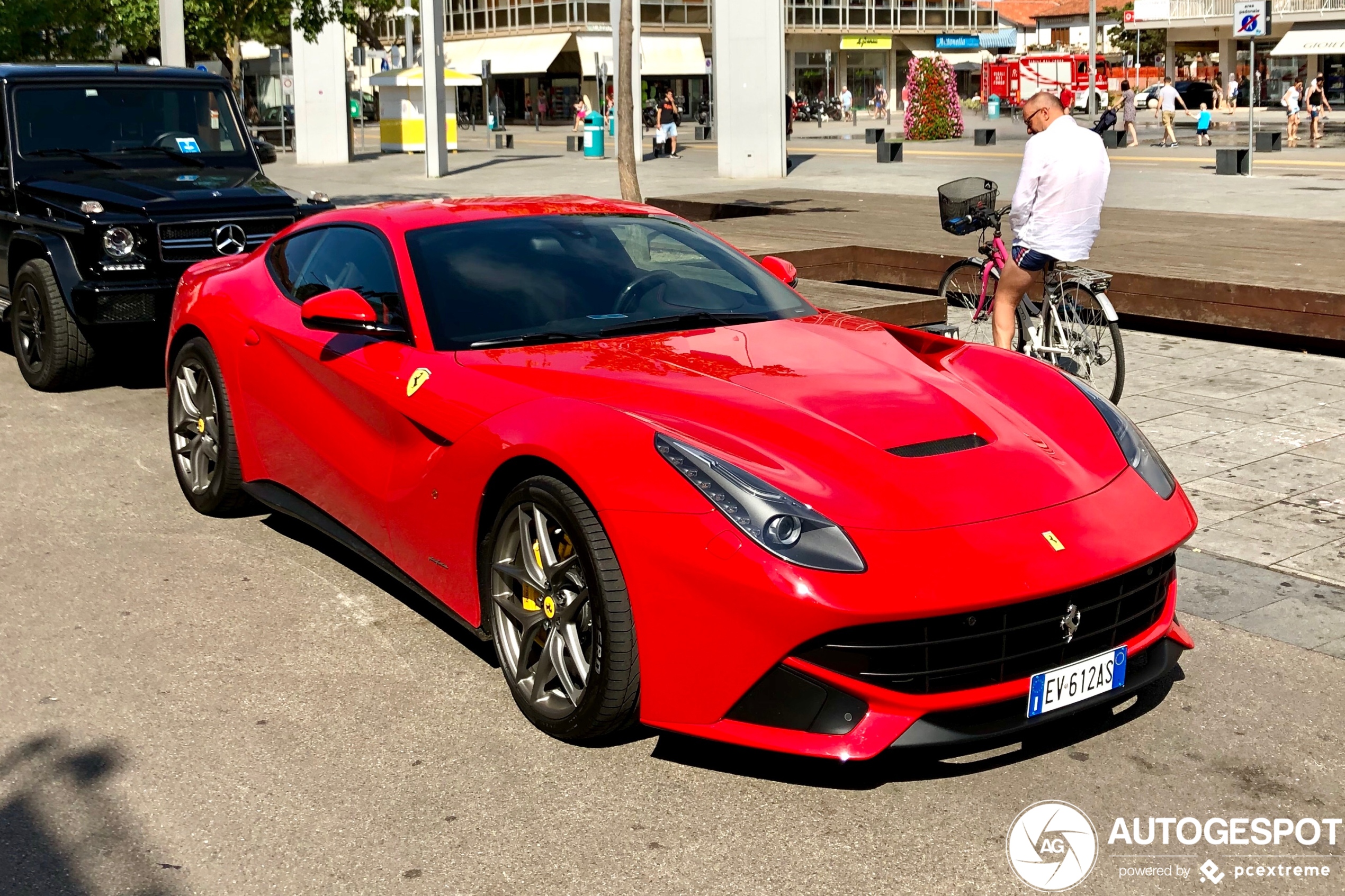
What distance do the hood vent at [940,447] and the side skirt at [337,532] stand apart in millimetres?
1367

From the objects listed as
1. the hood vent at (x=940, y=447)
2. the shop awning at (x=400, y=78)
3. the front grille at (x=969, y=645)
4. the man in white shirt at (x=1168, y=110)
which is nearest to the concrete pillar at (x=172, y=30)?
the hood vent at (x=940, y=447)

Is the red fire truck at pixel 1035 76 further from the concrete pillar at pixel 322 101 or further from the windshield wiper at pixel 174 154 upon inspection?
the windshield wiper at pixel 174 154

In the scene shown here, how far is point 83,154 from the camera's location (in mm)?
10188

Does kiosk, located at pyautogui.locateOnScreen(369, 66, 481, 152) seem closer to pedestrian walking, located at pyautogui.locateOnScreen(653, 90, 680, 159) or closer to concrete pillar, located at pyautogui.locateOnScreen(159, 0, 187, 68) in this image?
pedestrian walking, located at pyautogui.locateOnScreen(653, 90, 680, 159)

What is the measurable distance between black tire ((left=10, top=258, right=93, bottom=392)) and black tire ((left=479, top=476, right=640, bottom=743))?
19.2 feet

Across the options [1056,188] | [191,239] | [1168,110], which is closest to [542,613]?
[1056,188]

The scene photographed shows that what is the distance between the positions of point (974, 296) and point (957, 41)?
84031mm

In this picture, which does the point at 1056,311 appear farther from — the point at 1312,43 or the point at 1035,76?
the point at 1312,43

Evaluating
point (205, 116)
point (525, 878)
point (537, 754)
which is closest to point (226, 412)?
point (537, 754)

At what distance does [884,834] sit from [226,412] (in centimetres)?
358

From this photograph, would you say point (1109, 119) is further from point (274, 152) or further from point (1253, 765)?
point (1253, 765)

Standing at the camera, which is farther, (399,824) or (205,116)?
(205,116)

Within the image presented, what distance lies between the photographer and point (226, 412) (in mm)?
6148

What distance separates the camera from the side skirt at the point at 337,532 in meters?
4.70
